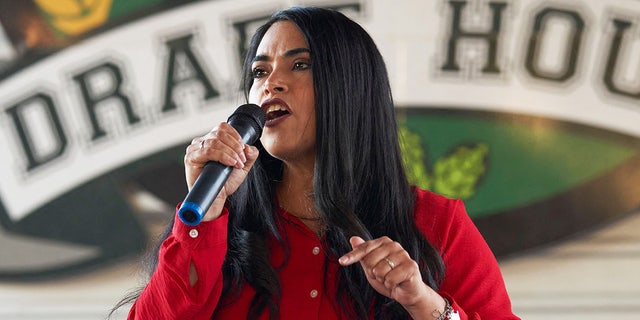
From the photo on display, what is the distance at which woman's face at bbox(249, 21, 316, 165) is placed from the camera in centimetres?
111

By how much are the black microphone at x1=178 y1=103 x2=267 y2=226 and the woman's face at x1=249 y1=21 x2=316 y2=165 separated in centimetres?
→ 6

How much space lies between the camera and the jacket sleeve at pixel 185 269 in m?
1.00

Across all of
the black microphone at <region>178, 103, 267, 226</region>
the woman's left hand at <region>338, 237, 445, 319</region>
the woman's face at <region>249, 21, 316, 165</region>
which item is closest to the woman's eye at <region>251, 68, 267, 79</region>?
the woman's face at <region>249, 21, 316, 165</region>

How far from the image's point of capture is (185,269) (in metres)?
1.00

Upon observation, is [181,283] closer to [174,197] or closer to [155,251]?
[155,251]

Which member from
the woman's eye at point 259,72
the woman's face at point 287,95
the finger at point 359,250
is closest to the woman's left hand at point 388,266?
the finger at point 359,250

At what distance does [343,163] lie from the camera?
1151mm

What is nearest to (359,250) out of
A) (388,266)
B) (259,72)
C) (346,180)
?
(388,266)

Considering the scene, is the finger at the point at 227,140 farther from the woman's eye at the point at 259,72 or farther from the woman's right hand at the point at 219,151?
the woman's eye at the point at 259,72

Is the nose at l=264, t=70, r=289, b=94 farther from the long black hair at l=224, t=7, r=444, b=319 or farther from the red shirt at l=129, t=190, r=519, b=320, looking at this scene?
the red shirt at l=129, t=190, r=519, b=320

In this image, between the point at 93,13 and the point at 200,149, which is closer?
the point at 200,149

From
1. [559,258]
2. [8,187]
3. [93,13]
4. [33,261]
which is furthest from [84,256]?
[559,258]

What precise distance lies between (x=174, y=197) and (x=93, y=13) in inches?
27.7

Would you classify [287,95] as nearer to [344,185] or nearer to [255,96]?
[255,96]
